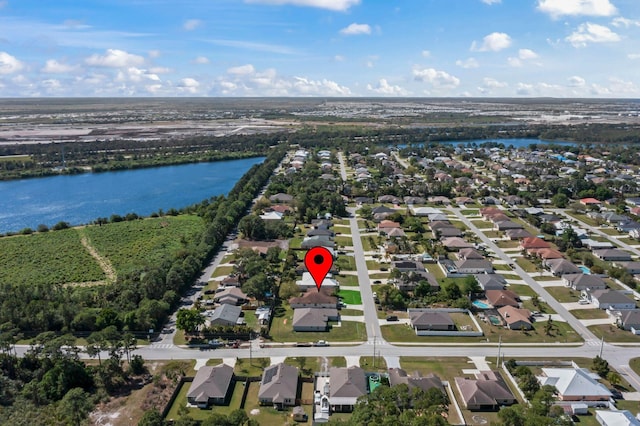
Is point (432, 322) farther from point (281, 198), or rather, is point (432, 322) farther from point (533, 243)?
point (281, 198)

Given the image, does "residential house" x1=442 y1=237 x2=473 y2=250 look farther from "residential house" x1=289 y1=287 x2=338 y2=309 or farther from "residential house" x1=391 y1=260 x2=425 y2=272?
"residential house" x1=289 y1=287 x2=338 y2=309

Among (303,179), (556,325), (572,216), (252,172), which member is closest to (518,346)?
(556,325)

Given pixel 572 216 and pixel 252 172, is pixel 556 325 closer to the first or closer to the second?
pixel 572 216

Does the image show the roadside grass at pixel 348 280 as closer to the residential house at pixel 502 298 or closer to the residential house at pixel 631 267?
the residential house at pixel 502 298

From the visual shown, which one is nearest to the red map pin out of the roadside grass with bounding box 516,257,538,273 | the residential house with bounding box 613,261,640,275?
the roadside grass with bounding box 516,257,538,273

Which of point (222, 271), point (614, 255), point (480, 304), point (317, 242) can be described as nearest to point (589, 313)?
point (480, 304)
